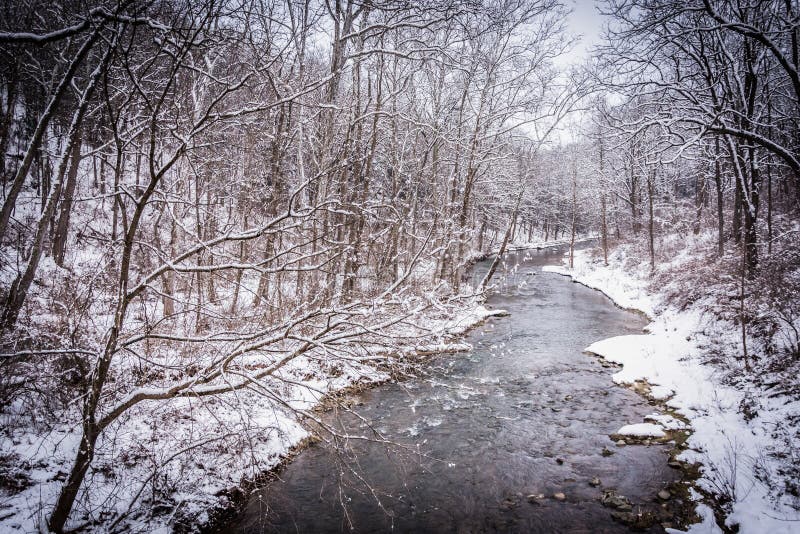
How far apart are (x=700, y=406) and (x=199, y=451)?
30.5 feet

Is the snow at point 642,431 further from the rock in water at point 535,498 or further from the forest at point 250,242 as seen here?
the rock in water at point 535,498

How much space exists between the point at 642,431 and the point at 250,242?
906 cm

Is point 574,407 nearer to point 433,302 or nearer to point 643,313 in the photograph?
point 433,302

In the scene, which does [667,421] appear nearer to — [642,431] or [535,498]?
[642,431]

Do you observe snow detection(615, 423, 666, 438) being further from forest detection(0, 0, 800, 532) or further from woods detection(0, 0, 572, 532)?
woods detection(0, 0, 572, 532)

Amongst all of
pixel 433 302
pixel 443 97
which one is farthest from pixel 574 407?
pixel 443 97

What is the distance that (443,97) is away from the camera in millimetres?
15305

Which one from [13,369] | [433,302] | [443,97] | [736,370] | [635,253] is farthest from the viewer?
[635,253]

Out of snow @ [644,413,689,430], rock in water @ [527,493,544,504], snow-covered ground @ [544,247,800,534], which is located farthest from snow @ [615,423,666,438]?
rock in water @ [527,493,544,504]

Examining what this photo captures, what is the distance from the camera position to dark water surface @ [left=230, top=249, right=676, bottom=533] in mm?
5035

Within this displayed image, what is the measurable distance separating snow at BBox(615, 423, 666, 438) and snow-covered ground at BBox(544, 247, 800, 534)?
0.05 m

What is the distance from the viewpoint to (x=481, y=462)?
20.8ft

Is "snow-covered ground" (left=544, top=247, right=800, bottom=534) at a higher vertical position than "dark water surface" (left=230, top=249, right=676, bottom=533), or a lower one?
higher

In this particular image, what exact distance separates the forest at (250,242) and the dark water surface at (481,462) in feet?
2.84
